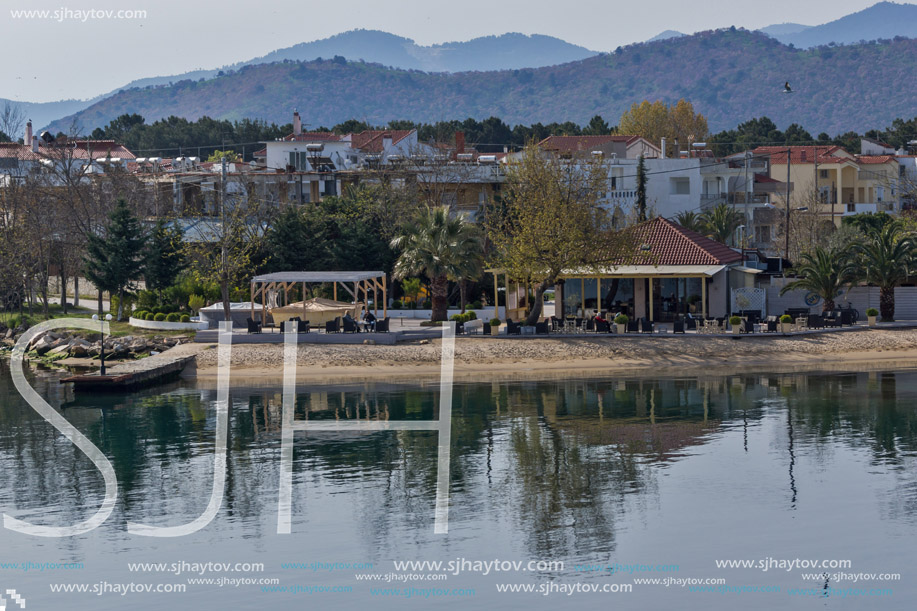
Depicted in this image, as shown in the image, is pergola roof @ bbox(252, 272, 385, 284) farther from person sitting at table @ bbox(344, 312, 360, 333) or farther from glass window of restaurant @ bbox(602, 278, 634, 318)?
glass window of restaurant @ bbox(602, 278, 634, 318)

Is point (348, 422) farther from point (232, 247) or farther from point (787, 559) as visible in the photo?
point (232, 247)

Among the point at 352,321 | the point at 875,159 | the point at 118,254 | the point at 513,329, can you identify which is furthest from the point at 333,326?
the point at 875,159

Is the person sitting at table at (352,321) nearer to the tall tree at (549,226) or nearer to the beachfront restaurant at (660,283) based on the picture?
the tall tree at (549,226)

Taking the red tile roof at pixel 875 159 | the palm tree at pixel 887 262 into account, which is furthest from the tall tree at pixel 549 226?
the red tile roof at pixel 875 159

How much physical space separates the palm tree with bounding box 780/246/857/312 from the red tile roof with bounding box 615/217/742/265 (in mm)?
3792

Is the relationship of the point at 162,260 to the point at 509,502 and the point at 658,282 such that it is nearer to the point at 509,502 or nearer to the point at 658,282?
the point at 658,282

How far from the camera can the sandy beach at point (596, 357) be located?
157ft

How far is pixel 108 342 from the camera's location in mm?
55062

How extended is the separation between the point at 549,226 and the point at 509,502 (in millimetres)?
23251

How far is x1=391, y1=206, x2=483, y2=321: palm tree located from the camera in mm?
51688

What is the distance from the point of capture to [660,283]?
53625 mm

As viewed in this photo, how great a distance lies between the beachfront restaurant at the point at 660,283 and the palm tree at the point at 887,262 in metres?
5.15

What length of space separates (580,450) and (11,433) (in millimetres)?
20742

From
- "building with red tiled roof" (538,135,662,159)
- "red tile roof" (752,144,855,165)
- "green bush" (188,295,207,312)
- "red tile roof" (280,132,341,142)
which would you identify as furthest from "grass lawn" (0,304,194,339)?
"red tile roof" (752,144,855,165)
